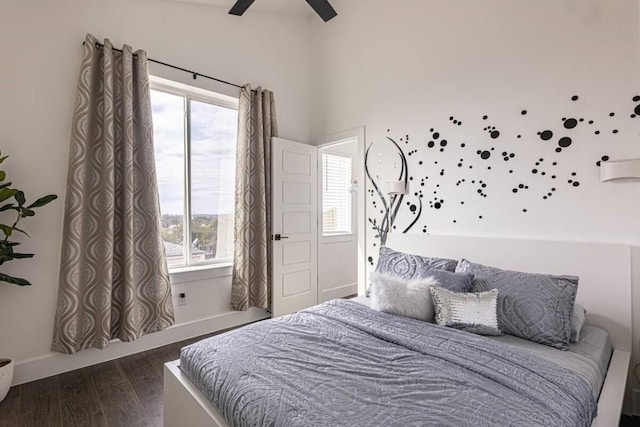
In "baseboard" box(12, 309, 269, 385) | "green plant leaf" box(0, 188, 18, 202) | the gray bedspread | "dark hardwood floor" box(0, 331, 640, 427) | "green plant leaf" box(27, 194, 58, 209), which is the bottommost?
"dark hardwood floor" box(0, 331, 640, 427)

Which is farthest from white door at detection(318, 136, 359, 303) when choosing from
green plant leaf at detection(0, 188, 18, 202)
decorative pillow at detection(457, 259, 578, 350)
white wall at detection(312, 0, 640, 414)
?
green plant leaf at detection(0, 188, 18, 202)

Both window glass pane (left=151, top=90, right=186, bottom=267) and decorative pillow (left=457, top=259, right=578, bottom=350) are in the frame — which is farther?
window glass pane (left=151, top=90, right=186, bottom=267)

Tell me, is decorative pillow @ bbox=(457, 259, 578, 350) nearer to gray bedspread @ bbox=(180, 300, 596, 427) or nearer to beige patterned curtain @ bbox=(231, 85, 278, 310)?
gray bedspread @ bbox=(180, 300, 596, 427)

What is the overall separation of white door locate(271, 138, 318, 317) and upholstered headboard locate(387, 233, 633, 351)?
6.89 feet

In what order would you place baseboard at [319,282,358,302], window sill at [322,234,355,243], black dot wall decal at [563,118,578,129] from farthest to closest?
window sill at [322,234,355,243]
baseboard at [319,282,358,302]
black dot wall decal at [563,118,578,129]

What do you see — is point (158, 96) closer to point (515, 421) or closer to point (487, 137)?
point (487, 137)

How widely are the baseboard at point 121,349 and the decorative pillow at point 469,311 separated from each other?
2.43 m

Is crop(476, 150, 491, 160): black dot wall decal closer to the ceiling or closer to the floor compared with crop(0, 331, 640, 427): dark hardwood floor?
closer to the ceiling

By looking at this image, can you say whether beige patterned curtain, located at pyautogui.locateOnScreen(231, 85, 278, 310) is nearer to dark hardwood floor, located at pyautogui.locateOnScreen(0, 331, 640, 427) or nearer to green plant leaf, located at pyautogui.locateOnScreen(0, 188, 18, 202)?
dark hardwood floor, located at pyautogui.locateOnScreen(0, 331, 640, 427)

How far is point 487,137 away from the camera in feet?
8.65

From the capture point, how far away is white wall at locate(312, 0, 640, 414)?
2094 millimetres

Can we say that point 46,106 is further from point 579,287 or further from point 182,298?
point 579,287

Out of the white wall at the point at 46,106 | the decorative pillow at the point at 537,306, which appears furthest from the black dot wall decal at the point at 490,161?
the white wall at the point at 46,106

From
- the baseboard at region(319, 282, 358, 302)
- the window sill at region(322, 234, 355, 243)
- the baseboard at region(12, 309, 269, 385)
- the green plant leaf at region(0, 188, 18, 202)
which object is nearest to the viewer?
the green plant leaf at region(0, 188, 18, 202)
